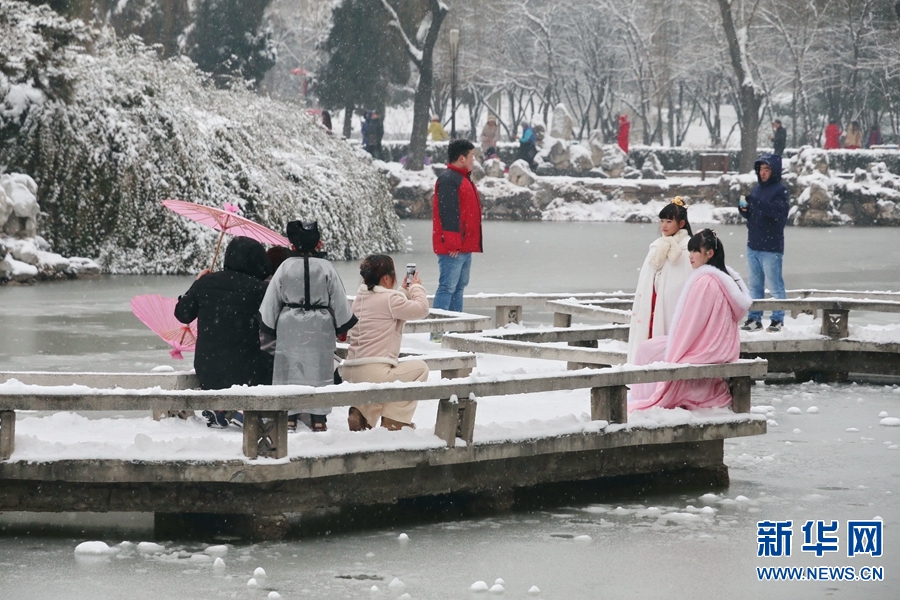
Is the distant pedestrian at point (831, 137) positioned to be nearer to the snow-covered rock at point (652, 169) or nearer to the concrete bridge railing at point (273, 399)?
the snow-covered rock at point (652, 169)

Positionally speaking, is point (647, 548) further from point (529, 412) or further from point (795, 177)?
point (795, 177)

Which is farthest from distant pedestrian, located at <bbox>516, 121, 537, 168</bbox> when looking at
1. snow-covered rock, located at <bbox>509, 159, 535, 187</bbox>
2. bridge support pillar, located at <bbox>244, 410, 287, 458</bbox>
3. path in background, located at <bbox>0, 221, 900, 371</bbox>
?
bridge support pillar, located at <bbox>244, 410, 287, 458</bbox>

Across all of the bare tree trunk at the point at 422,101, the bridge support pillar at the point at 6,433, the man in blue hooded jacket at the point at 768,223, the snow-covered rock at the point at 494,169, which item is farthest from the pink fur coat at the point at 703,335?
the bare tree trunk at the point at 422,101

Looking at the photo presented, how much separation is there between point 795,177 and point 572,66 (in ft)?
97.4

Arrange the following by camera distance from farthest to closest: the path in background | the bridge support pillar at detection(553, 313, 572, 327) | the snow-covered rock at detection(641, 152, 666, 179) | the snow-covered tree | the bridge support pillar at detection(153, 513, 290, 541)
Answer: the snow-covered rock at detection(641, 152, 666, 179) < the snow-covered tree < the path in background < the bridge support pillar at detection(553, 313, 572, 327) < the bridge support pillar at detection(153, 513, 290, 541)

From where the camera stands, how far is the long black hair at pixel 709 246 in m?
9.15

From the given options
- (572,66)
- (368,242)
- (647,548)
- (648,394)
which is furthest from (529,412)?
(572,66)

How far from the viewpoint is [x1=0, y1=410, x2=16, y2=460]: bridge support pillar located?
6.99 meters

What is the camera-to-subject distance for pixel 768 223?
13922 millimetres

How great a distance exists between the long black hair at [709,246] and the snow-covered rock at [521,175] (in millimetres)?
35518

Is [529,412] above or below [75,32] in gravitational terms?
below

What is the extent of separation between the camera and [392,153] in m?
51.7

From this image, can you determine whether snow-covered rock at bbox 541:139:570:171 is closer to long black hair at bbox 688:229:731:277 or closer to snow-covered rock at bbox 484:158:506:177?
snow-covered rock at bbox 484:158:506:177

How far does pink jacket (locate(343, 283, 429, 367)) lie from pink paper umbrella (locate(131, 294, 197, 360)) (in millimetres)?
1874
